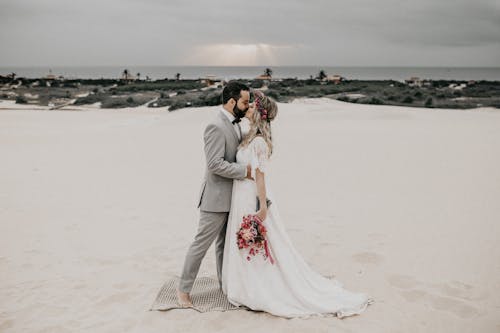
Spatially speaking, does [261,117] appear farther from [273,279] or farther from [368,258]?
[368,258]

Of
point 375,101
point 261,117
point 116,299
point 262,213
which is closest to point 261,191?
point 262,213

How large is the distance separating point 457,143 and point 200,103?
15744mm

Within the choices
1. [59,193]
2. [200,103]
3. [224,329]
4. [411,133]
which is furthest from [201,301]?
[200,103]

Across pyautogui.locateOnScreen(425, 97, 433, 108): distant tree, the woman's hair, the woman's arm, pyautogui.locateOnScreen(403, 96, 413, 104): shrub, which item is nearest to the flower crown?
the woman's hair

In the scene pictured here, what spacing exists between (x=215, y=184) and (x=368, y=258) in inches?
91.9

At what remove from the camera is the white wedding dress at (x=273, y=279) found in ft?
13.4

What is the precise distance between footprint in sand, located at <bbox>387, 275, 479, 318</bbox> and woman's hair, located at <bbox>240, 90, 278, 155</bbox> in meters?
1.99

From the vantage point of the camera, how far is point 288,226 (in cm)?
672

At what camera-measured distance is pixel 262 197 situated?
3.99m

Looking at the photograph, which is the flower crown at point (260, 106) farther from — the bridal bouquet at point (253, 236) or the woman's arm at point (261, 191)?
the bridal bouquet at point (253, 236)

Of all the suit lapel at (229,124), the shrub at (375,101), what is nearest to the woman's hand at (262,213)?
the suit lapel at (229,124)

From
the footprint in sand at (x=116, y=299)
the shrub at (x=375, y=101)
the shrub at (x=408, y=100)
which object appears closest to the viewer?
the footprint in sand at (x=116, y=299)

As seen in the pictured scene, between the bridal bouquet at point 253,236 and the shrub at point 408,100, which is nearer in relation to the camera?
the bridal bouquet at point 253,236

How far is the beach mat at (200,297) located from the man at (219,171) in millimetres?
118
